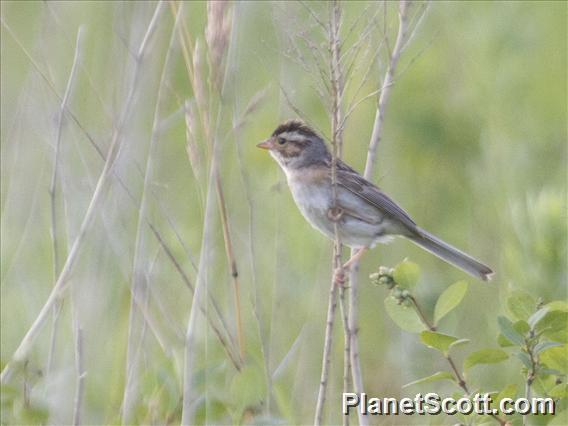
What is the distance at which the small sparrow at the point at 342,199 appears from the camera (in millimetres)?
4020

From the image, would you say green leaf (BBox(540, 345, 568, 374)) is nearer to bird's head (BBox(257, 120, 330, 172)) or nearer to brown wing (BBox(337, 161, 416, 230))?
brown wing (BBox(337, 161, 416, 230))

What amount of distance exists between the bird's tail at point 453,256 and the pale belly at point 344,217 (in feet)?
0.46

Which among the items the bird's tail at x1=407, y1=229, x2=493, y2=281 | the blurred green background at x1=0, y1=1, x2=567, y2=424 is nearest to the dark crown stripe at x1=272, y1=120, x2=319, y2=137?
the blurred green background at x1=0, y1=1, x2=567, y2=424

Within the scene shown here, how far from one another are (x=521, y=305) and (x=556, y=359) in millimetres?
171

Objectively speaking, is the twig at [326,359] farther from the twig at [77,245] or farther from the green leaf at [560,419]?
the twig at [77,245]

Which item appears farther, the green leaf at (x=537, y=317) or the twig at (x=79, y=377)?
the twig at (x=79, y=377)

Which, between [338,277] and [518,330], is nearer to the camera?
[518,330]

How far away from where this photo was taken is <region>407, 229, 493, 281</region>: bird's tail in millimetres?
3859

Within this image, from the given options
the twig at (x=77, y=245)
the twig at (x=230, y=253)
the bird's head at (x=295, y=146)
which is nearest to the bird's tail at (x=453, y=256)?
the bird's head at (x=295, y=146)

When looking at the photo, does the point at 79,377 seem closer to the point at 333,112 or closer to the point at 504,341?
the point at 333,112

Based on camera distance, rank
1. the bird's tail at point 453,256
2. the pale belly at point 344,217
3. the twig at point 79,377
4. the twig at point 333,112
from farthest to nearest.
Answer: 1. the pale belly at point 344,217
2. the bird's tail at point 453,256
3. the twig at point 79,377
4. the twig at point 333,112

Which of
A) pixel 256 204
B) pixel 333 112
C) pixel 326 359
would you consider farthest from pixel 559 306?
pixel 256 204

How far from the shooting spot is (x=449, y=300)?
9.18 ft

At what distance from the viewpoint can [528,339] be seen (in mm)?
2691
